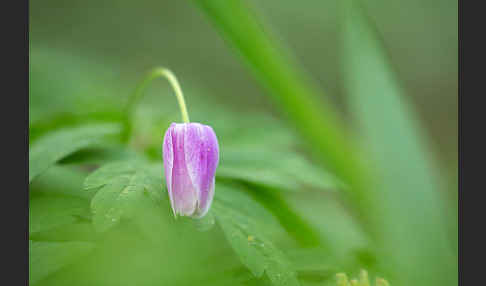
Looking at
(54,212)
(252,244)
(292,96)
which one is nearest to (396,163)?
(292,96)

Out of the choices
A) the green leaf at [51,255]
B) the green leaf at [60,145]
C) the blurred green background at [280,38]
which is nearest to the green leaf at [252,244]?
the green leaf at [51,255]

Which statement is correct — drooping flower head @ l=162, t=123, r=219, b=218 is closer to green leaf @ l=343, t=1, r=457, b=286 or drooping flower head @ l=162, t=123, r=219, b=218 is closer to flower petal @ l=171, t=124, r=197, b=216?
flower petal @ l=171, t=124, r=197, b=216

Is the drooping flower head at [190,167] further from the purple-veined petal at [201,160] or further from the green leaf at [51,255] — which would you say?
the green leaf at [51,255]

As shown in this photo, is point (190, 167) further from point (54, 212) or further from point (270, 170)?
point (270, 170)

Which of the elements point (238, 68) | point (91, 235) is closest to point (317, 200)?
point (91, 235)

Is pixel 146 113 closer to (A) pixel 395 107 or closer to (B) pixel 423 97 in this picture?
(A) pixel 395 107

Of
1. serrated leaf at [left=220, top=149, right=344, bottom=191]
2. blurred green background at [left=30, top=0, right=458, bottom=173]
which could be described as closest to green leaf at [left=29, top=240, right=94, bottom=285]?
serrated leaf at [left=220, top=149, right=344, bottom=191]
